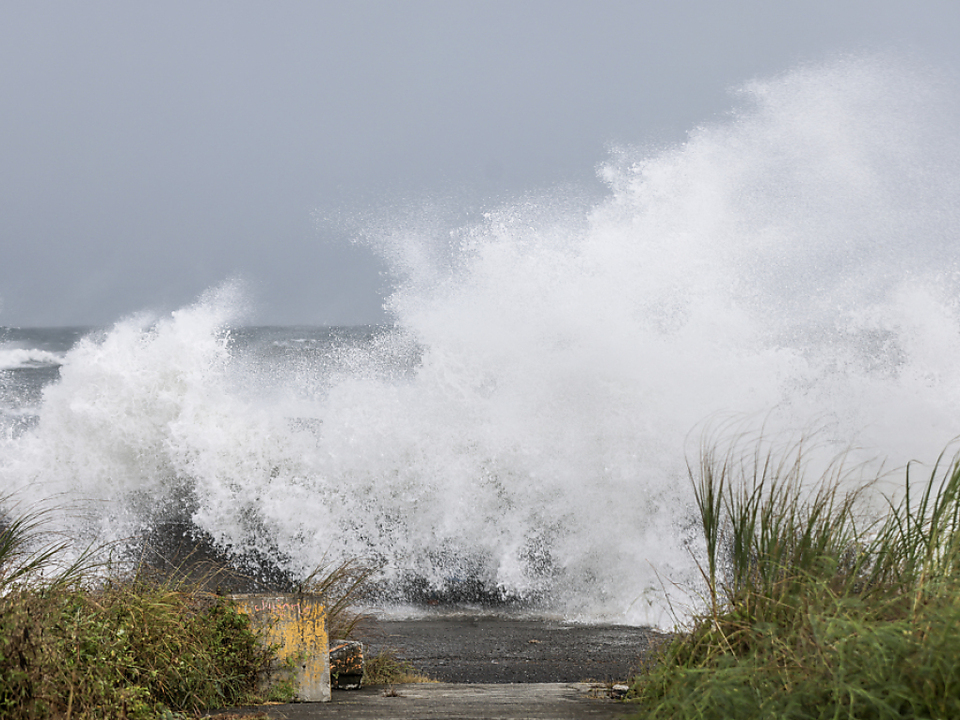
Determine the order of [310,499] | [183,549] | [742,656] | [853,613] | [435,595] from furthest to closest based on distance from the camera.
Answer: [310,499]
[183,549]
[435,595]
[742,656]
[853,613]

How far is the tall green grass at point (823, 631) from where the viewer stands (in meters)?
3.06

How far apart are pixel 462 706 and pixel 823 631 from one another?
254 cm

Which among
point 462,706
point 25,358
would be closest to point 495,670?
point 462,706

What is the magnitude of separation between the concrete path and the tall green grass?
38cm

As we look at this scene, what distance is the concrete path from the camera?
4.88 metres

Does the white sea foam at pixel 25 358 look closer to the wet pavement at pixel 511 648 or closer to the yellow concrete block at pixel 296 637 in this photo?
the wet pavement at pixel 511 648

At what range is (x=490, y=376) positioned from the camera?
1730 cm

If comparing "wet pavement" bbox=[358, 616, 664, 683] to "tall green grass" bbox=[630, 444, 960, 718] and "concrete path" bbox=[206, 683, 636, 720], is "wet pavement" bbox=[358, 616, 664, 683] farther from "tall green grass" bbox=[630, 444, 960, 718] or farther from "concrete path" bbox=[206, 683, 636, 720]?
"tall green grass" bbox=[630, 444, 960, 718]

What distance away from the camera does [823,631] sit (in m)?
3.48

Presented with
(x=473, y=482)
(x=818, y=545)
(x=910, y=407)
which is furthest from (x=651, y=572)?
(x=818, y=545)

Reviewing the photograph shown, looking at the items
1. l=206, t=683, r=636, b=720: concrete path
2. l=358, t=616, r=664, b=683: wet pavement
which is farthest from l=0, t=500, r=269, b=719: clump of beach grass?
l=358, t=616, r=664, b=683: wet pavement

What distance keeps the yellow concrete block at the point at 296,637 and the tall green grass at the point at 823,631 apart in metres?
2.03

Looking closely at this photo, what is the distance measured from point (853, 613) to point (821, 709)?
2.64 ft

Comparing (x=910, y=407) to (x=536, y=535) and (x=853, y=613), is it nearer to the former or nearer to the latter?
(x=536, y=535)
